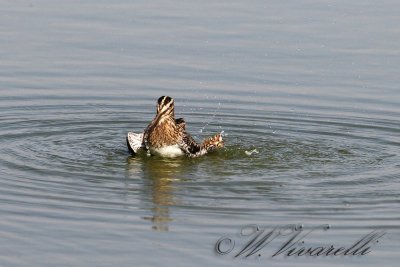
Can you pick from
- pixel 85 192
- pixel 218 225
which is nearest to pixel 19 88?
pixel 85 192

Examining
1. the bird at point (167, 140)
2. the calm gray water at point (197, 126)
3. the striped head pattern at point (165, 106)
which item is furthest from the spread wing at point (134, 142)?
the striped head pattern at point (165, 106)

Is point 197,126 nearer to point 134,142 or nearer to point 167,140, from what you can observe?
point 167,140

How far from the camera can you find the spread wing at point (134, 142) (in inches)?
696

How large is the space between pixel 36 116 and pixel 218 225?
642cm

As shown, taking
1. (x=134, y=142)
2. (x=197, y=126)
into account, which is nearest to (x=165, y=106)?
(x=134, y=142)

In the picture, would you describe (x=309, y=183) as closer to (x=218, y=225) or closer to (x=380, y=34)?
(x=218, y=225)

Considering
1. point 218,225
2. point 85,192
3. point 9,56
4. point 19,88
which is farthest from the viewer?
point 9,56

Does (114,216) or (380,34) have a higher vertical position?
(380,34)

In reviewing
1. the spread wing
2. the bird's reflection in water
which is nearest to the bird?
the spread wing

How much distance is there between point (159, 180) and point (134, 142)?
1.46 meters

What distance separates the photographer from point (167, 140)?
18016mm

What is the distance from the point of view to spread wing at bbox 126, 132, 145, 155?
1767cm

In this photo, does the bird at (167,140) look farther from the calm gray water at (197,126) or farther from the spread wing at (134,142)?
the calm gray water at (197,126)

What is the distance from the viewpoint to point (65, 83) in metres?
21.4
